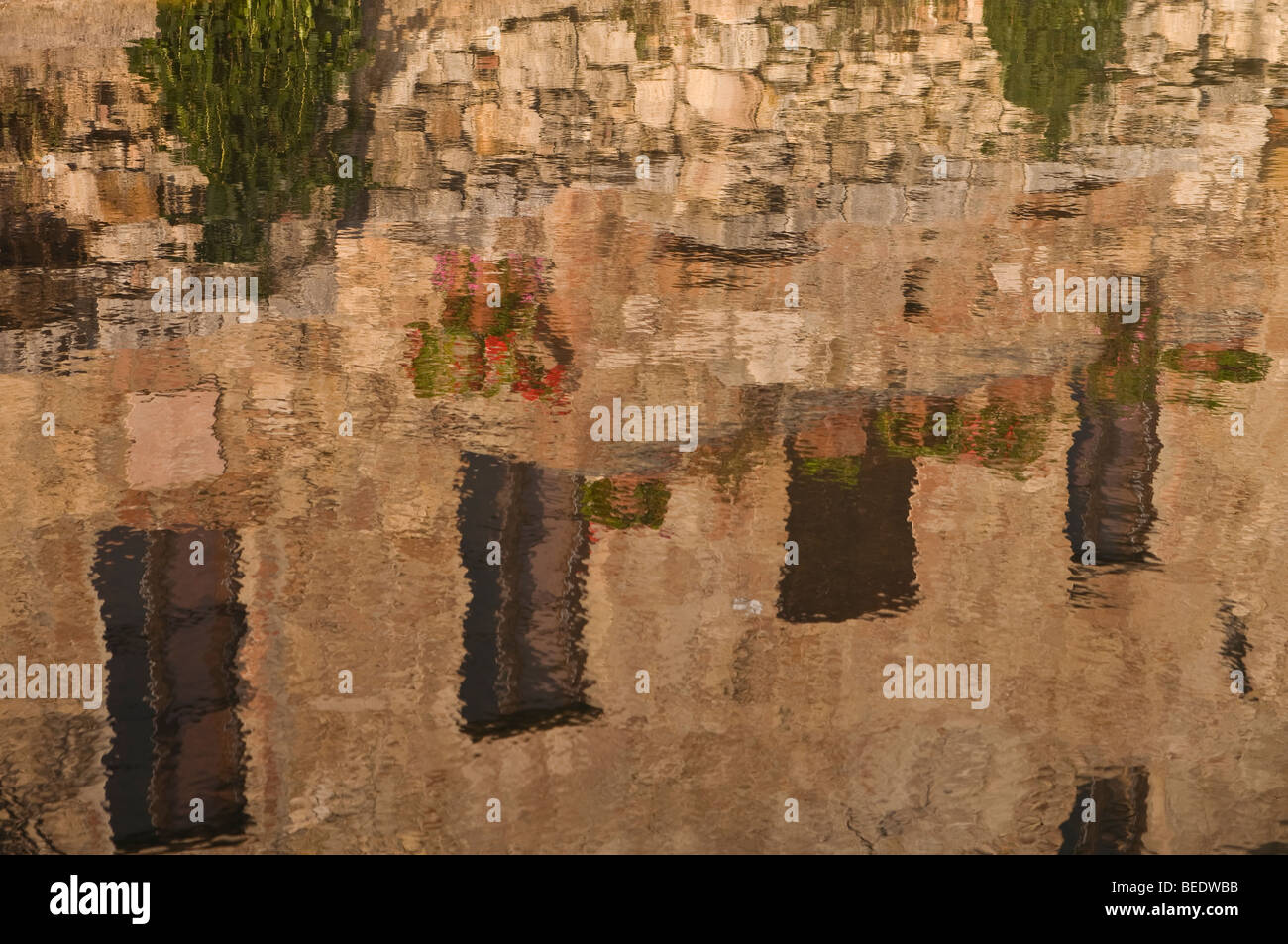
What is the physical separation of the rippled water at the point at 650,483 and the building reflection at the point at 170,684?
2 centimetres

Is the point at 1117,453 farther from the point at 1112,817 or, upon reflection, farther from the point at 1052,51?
the point at 1052,51

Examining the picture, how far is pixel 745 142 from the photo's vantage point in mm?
12531

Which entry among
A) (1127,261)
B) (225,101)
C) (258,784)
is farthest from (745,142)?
(258,784)

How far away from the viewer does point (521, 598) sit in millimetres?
6586

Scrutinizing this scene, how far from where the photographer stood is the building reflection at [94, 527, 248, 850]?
17.3 ft

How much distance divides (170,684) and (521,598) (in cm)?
152

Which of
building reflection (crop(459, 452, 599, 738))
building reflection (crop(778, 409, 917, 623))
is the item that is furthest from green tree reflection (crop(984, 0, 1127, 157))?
building reflection (crop(459, 452, 599, 738))

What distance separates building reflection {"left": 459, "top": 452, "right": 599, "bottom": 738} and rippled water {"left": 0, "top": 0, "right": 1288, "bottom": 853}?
0.02 meters

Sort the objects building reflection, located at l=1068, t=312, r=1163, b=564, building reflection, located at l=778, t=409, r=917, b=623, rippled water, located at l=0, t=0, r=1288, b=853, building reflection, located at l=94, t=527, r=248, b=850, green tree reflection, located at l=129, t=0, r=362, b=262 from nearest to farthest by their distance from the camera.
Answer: building reflection, located at l=94, t=527, r=248, b=850
rippled water, located at l=0, t=0, r=1288, b=853
building reflection, located at l=778, t=409, r=917, b=623
building reflection, located at l=1068, t=312, r=1163, b=564
green tree reflection, located at l=129, t=0, r=362, b=262

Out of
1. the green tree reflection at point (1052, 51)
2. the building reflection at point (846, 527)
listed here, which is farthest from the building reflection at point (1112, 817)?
the green tree reflection at point (1052, 51)

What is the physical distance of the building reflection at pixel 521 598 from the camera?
5.87m

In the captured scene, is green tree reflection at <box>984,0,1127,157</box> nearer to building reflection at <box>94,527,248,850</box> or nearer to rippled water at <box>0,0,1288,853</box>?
rippled water at <box>0,0,1288,853</box>

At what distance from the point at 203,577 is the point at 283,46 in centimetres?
1092

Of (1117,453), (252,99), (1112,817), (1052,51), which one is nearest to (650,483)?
(1117,453)
